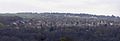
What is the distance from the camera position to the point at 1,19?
159 metres

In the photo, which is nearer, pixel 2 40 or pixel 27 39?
pixel 2 40

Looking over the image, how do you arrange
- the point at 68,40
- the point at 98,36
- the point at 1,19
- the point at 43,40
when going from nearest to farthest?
the point at 68,40, the point at 43,40, the point at 98,36, the point at 1,19

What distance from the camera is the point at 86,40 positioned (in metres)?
86.2

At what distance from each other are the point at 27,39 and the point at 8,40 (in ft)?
23.1

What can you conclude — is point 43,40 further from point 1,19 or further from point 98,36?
point 1,19

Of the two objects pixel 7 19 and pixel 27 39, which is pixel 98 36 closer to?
pixel 27 39

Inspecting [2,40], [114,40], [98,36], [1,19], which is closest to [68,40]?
[2,40]

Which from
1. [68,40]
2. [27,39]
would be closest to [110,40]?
[27,39]

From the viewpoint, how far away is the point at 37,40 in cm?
8462

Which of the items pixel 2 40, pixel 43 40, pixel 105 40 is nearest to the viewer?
pixel 2 40

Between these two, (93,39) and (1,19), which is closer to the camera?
(93,39)

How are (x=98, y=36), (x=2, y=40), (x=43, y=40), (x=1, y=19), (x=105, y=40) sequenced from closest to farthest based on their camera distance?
(x=2, y=40), (x=43, y=40), (x=105, y=40), (x=98, y=36), (x=1, y=19)

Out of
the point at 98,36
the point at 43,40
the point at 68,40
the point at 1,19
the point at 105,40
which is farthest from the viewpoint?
the point at 1,19

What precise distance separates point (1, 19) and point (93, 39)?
73.4 metres
